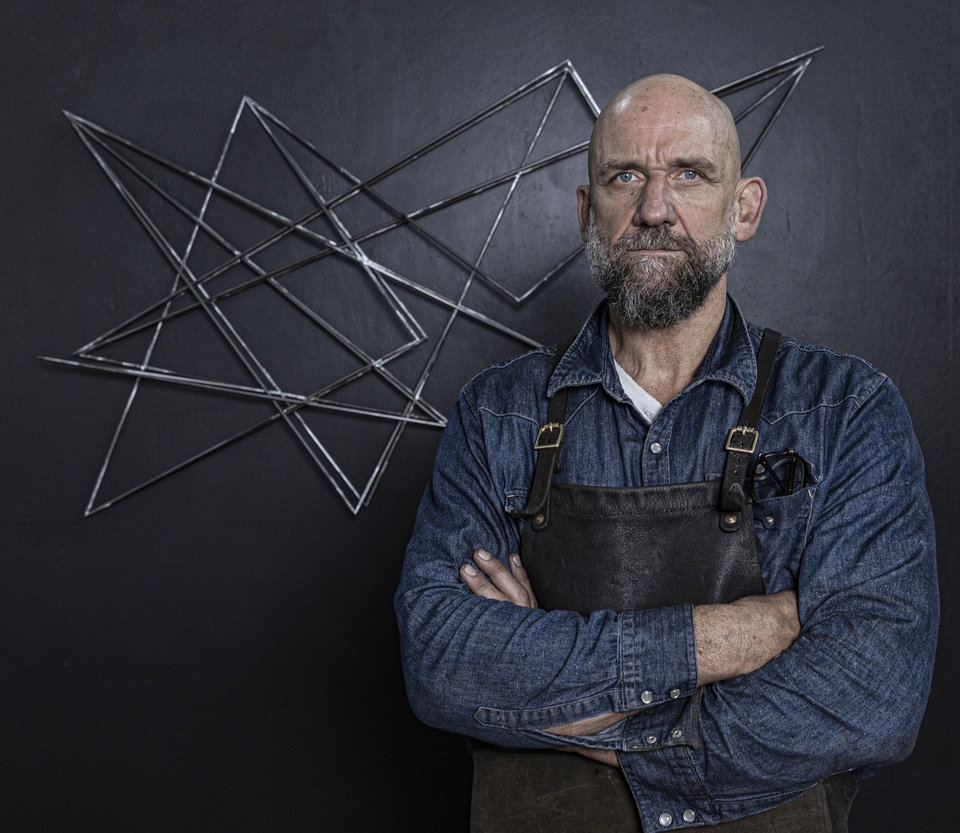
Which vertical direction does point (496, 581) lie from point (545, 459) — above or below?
below

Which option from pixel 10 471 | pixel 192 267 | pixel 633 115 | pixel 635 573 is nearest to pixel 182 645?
pixel 10 471

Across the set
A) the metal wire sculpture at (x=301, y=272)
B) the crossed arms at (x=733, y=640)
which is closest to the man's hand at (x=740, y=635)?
the crossed arms at (x=733, y=640)

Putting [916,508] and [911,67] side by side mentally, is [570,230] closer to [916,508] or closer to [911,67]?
[911,67]

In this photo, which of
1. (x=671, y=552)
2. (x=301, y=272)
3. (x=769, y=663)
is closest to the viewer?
(x=769, y=663)

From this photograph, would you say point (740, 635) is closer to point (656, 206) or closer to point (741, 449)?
point (741, 449)

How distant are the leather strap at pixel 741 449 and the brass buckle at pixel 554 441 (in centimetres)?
25

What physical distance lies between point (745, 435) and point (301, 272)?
44.7 inches

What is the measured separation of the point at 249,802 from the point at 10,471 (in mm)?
938

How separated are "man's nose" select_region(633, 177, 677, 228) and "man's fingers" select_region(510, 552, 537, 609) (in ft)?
1.79

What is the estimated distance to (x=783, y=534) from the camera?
1.19 m

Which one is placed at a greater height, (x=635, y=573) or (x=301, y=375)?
(x=301, y=375)

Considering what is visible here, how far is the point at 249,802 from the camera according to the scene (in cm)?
201

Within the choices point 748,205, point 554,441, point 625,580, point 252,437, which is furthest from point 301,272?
point 625,580

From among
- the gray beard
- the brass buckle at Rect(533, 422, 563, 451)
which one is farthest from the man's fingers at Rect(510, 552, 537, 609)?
the gray beard
